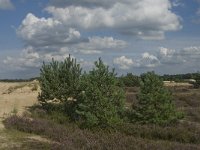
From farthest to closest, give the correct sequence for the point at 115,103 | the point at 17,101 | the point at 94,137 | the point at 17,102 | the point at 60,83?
the point at 17,101 → the point at 17,102 → the point at 60,83 → the point at 115,103 → the point at 94,137

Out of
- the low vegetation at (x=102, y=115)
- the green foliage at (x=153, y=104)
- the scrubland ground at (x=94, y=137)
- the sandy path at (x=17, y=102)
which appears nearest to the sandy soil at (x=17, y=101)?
the sandy path at (x=17, y=102)

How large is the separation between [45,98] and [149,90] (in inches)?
379

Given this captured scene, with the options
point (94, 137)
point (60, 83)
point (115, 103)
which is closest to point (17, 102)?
point (60, 83)

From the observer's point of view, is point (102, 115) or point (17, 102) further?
point (17, 102)

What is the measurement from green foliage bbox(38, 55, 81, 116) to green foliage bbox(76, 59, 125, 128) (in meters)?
4.69

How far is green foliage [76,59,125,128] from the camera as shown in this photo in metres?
24.5

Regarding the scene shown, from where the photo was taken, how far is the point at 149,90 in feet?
87.3

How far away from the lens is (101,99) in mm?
25047

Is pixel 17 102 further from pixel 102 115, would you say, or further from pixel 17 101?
pixel 102 115

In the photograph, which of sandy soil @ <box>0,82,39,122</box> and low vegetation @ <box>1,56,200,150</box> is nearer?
low vegetation @ <box>1,56,200,150</box>

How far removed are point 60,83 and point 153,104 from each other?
340 inches

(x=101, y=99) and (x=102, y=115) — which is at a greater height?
(x=101, y=99)

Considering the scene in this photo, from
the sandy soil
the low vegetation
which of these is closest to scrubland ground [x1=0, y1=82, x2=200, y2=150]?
the low vegetation

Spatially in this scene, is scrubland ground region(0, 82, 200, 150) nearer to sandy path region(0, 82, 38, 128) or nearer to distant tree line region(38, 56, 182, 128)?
distant tree line region(38, 56, 182, 128)
